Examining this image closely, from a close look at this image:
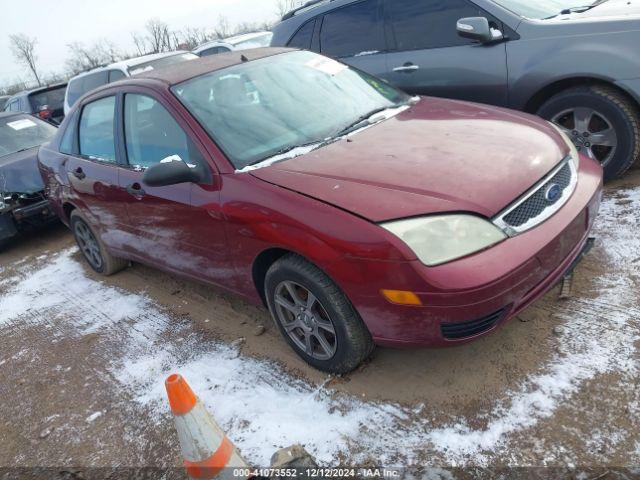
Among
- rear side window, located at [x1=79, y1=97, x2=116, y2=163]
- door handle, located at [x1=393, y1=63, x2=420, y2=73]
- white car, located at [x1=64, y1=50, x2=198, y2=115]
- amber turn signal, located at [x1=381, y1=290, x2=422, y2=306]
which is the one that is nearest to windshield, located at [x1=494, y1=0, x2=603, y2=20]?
door handle, located at [x1=393, y1=63, x2=420, y2=73]

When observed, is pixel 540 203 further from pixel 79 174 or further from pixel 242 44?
pixel 242 44

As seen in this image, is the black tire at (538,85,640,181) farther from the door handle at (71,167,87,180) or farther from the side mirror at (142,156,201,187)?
the door handle at (71,167,87,180)

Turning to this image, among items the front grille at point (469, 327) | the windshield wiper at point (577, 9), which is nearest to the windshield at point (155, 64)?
the windshield wiper at point (577, 9)

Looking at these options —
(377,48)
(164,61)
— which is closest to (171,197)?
(377,48)

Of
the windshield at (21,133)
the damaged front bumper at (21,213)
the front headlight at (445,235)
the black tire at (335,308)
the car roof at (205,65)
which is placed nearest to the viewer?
the front headlight at (445,235)

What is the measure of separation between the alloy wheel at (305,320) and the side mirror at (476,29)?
2.72 metres

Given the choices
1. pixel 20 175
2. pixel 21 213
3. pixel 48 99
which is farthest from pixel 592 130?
pixel 48 99

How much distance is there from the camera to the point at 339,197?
2.42 m

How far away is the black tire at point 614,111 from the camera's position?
384cm

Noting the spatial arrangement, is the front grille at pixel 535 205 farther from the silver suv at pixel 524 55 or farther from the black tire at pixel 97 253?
the black tire at pixel 97 253

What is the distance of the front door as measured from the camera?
3.02 meters

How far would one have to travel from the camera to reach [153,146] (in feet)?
11.1

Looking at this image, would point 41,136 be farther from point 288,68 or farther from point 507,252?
point 507,252

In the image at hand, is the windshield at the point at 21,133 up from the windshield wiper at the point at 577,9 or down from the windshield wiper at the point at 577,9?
down
